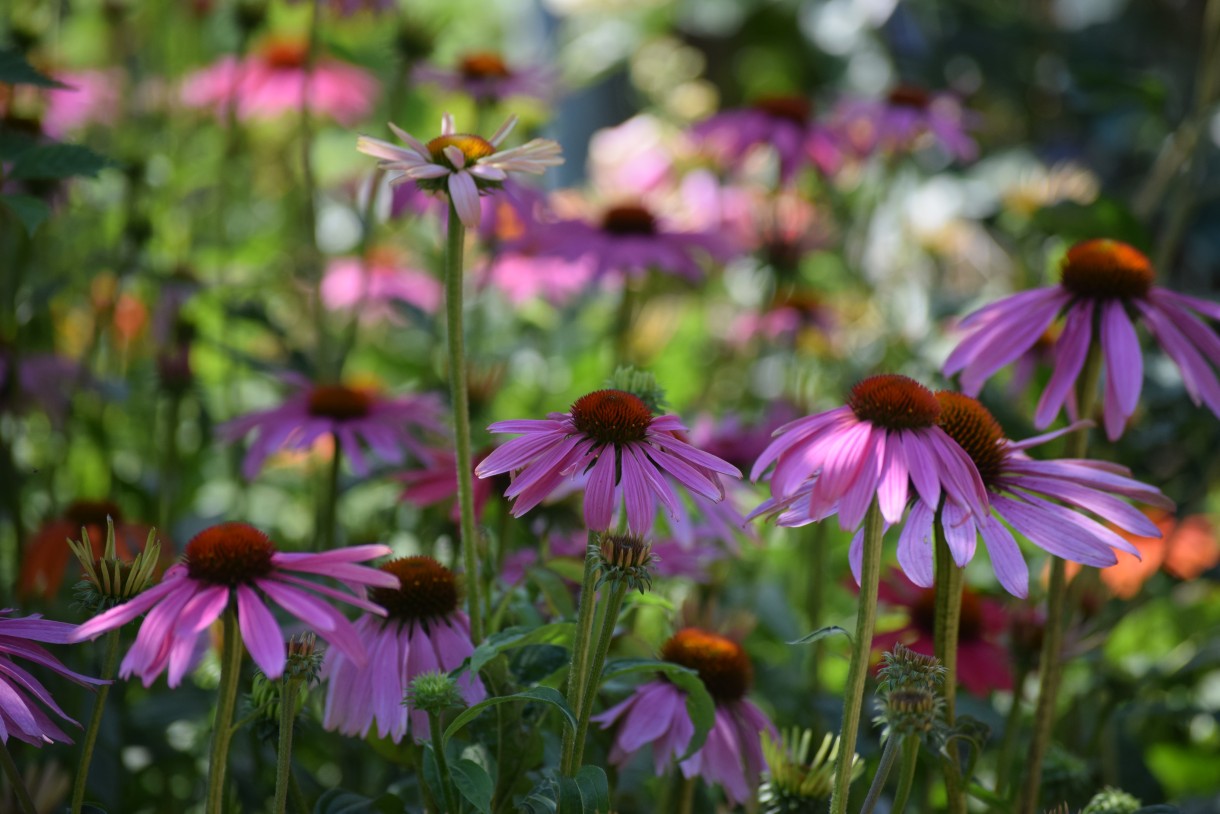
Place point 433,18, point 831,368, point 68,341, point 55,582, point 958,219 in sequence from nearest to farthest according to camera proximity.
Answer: point 55,582 < point 433,18 < point 831,368 < point 68,341 < point 958,219

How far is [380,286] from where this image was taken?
165cm

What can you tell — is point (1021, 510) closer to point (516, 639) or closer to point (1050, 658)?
point (1050, 658)

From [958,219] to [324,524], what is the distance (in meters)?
1.27

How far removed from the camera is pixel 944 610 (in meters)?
0.67

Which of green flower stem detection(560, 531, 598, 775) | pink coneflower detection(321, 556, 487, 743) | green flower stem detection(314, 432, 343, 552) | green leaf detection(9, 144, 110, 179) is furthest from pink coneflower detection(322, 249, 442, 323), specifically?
green flower stem detection(560, 531, 598, 775)

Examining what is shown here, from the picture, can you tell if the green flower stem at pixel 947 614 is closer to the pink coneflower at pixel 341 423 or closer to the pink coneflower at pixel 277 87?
the pink coneflower at pixel 341 423

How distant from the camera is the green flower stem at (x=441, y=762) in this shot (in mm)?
600

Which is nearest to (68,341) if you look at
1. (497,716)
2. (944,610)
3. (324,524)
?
(324,524)

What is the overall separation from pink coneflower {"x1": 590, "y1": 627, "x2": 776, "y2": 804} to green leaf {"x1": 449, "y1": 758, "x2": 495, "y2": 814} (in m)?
0.12

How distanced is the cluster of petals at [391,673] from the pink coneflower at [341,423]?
1.00ft

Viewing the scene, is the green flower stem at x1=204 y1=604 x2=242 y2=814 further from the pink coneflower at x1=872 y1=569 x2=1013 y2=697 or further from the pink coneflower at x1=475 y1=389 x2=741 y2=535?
the pink coneflower at x1=872 y1=569 x2=1013 y2=697

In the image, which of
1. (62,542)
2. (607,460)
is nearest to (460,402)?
(607,460)

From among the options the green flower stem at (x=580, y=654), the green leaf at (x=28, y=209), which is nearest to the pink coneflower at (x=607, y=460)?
the green flower stem at (x=580, y=654)

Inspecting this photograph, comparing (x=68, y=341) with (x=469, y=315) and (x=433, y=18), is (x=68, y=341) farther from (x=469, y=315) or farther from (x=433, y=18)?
(x=433, y=18)
